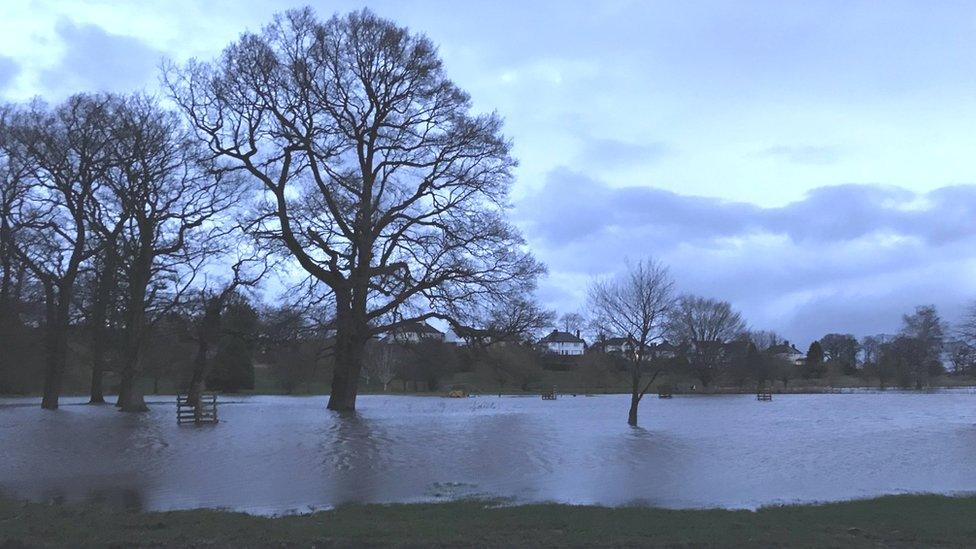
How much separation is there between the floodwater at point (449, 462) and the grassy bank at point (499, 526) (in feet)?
7.34

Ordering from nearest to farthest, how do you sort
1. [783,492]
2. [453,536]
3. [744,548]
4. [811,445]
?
[744,548]
[453,536]
[783,492]
[811,445]

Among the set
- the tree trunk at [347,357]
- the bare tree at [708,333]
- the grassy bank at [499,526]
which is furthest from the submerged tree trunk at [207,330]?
the bare tree at [708,333]

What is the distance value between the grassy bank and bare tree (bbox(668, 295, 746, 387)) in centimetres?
9789

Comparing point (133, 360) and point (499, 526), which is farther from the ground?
point (133, 360)

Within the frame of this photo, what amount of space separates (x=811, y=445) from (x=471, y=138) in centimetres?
1770

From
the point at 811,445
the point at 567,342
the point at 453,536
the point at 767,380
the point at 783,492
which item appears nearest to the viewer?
the point at 453,536

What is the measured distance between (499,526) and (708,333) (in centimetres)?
10584

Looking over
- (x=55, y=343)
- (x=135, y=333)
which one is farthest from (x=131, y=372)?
(x=55, y=343)

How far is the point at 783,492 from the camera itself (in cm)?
1689

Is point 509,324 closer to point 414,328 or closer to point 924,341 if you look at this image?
point 414,328

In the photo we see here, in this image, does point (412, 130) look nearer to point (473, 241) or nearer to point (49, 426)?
point (473, 241)

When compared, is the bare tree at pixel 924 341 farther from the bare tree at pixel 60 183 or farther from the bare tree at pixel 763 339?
the bare tree at pixel 60 183

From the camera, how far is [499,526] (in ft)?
35.1

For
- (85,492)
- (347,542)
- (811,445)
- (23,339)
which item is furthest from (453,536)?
(23,339)
